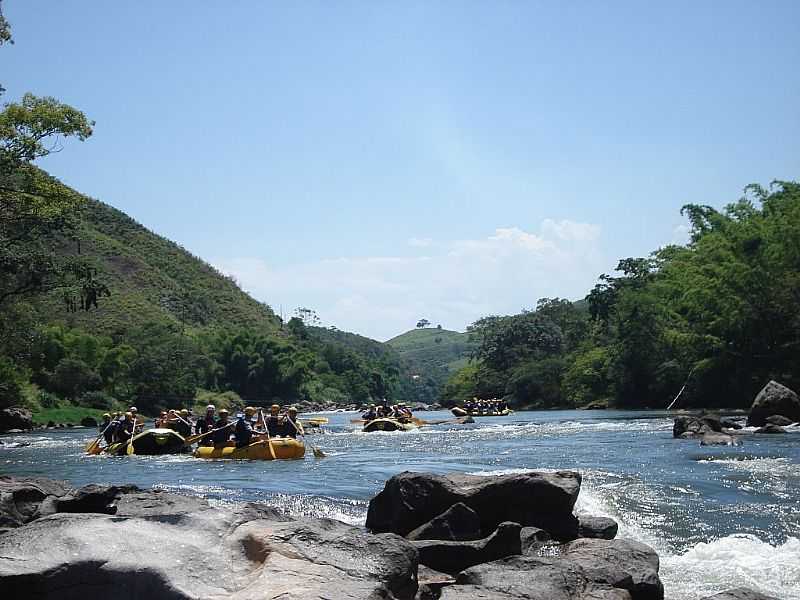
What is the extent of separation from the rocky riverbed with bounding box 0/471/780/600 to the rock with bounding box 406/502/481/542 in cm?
38

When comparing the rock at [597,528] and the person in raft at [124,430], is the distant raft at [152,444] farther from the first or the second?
the rock at [597,528]

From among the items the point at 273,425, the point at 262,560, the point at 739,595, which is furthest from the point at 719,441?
the point at 262,560

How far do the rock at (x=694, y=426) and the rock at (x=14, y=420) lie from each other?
30.0 metres

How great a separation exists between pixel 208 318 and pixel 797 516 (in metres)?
107

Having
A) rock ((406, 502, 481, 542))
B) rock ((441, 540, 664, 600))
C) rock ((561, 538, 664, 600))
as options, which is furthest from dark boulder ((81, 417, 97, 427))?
rock ((441, 540, 664, 600))

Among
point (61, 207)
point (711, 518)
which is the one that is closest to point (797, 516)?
point (711, 518)

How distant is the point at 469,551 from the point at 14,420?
122 ft

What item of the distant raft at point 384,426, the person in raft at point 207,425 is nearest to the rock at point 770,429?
the distant raft at point 384,426

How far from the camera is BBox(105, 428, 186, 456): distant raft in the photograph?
76.3ft

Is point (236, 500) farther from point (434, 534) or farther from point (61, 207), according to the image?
point (61, 207)

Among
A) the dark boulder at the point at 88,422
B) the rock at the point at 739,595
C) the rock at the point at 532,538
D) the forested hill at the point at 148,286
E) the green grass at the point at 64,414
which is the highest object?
the forested hill at the point at 148,286

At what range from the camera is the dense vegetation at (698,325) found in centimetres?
4569

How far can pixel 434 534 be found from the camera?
28.1ft

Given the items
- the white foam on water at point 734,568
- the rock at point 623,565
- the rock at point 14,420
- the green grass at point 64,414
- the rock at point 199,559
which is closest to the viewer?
the rock at point 199,559
